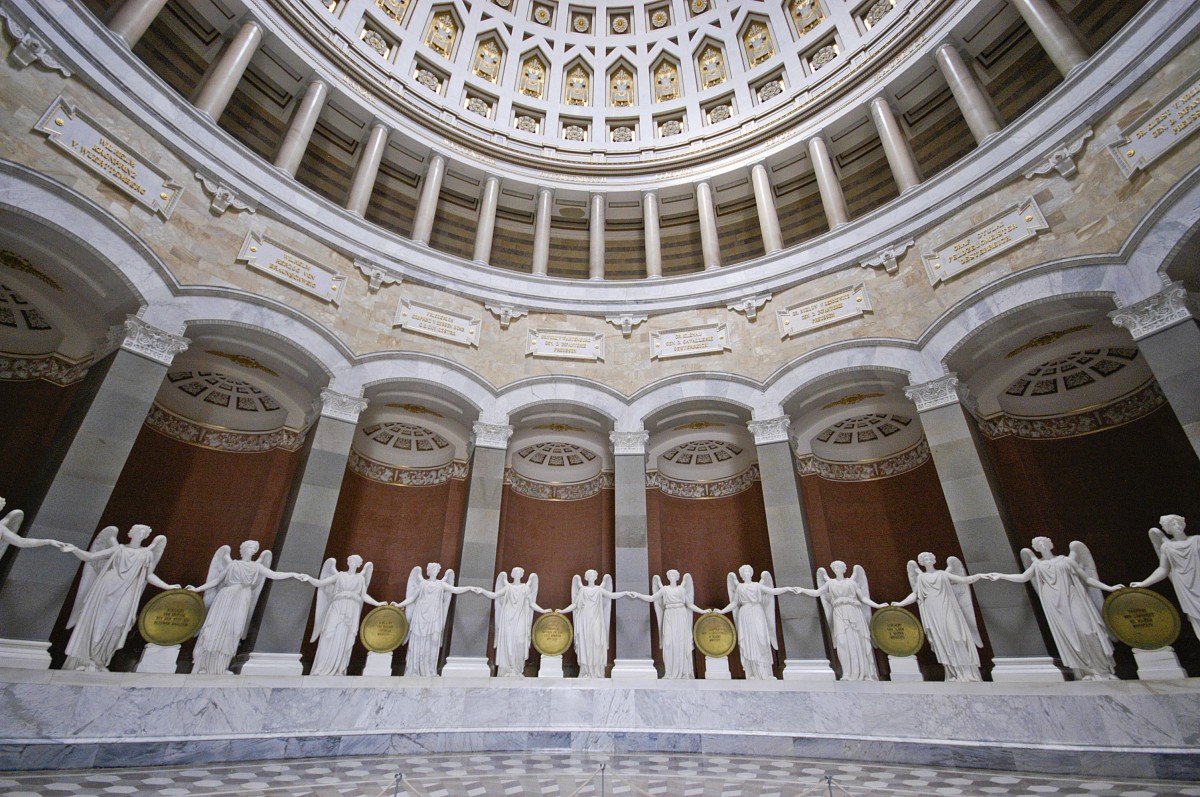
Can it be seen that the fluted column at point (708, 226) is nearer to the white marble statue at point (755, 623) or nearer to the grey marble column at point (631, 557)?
the grey marble column at point (631, 557)

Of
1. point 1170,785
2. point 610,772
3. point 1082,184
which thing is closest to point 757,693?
point 610,772

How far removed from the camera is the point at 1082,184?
29.2 feet

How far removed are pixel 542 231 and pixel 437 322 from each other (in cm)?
398

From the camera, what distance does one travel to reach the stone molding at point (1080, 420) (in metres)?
9.93

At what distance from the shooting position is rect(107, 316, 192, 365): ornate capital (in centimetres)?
849

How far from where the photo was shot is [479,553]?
34.5ft

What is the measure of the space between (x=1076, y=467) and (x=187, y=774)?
13428mm

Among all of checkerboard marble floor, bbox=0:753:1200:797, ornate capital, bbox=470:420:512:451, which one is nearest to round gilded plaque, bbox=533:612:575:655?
checkerboard marble floor, bbox=0:753:1200:797

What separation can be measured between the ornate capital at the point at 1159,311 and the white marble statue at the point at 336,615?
11.3m

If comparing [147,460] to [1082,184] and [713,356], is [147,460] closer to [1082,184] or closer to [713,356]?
[713,356]

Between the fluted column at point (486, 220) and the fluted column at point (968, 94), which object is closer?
the fluted column at point (968, 94)

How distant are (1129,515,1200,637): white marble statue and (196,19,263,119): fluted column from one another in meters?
15.4

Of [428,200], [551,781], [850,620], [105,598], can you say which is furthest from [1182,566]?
[428,200]

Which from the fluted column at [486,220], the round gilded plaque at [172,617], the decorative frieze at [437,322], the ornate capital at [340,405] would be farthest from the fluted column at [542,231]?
the round gilded plaque at [172,617]
